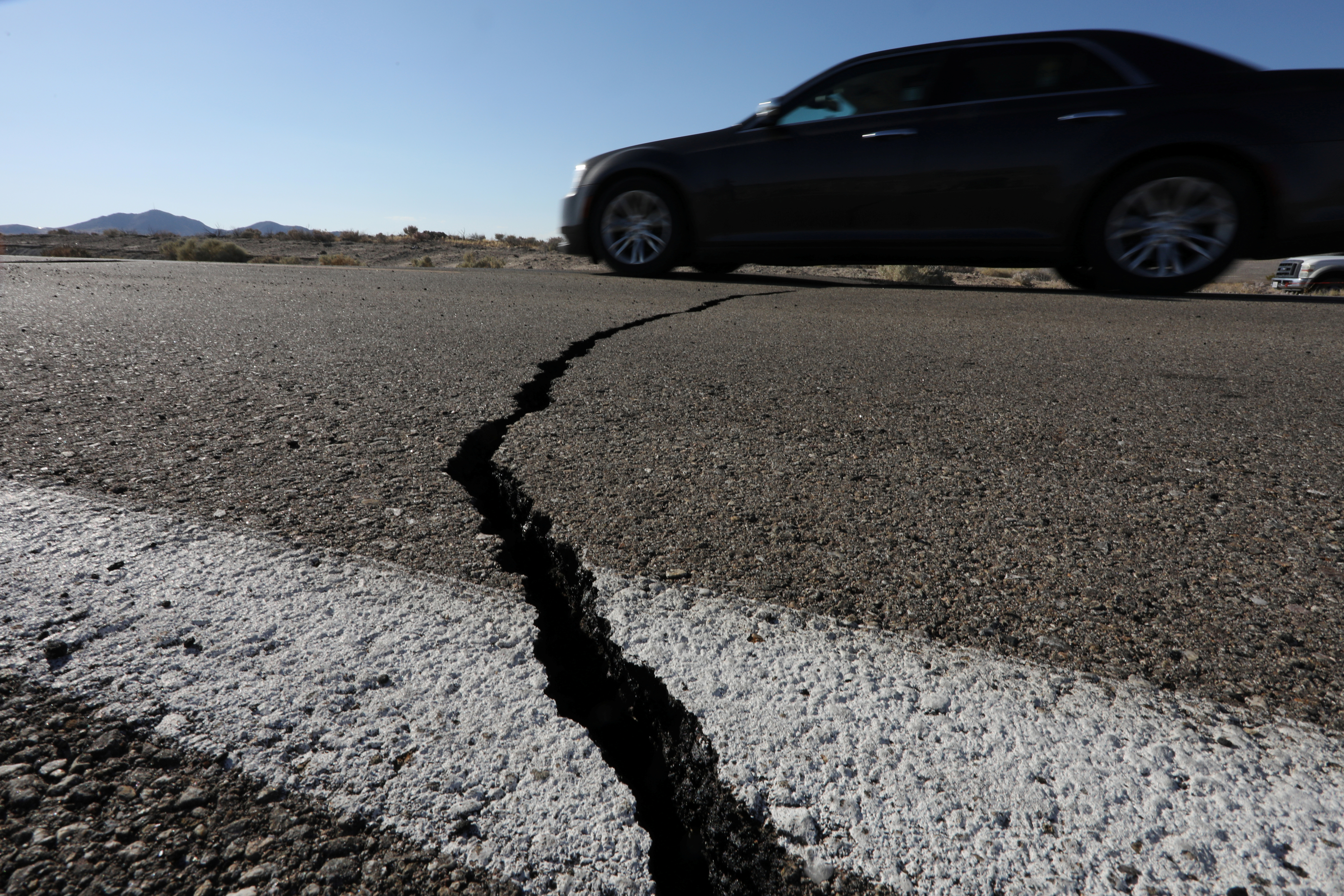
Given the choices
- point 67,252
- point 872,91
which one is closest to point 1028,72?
point 872,91

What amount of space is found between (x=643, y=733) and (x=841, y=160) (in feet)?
16.2

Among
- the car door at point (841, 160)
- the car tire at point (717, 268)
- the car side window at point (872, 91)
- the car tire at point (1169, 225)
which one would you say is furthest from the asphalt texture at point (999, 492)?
the car tire at point (717, 268)

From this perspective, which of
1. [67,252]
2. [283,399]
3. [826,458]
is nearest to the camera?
[826,458]

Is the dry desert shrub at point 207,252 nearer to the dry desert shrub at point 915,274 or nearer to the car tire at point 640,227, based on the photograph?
the car tire at point 640,227

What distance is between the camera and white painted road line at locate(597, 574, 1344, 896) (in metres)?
0.78

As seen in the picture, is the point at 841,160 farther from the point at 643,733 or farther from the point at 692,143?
the point at 643,733

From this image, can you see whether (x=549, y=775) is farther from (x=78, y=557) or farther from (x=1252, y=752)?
(x=78, y=557)

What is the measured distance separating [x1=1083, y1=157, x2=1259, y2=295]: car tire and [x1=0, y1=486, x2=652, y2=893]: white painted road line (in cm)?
491

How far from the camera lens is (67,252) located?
16625 mm

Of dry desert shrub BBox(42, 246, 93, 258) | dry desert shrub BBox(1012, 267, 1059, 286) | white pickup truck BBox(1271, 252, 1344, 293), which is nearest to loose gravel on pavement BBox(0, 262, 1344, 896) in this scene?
dry desert shrub BBox(1012, 267, 1059, 286)

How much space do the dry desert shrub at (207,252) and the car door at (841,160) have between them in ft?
46.0

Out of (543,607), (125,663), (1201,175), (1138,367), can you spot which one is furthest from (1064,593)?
(1201,175)

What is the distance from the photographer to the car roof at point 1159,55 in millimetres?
4535

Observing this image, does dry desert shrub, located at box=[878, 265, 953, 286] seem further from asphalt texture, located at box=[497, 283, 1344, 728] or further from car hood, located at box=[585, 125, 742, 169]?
asphalt texture, located at box=[497, 283, 1344, 728]
